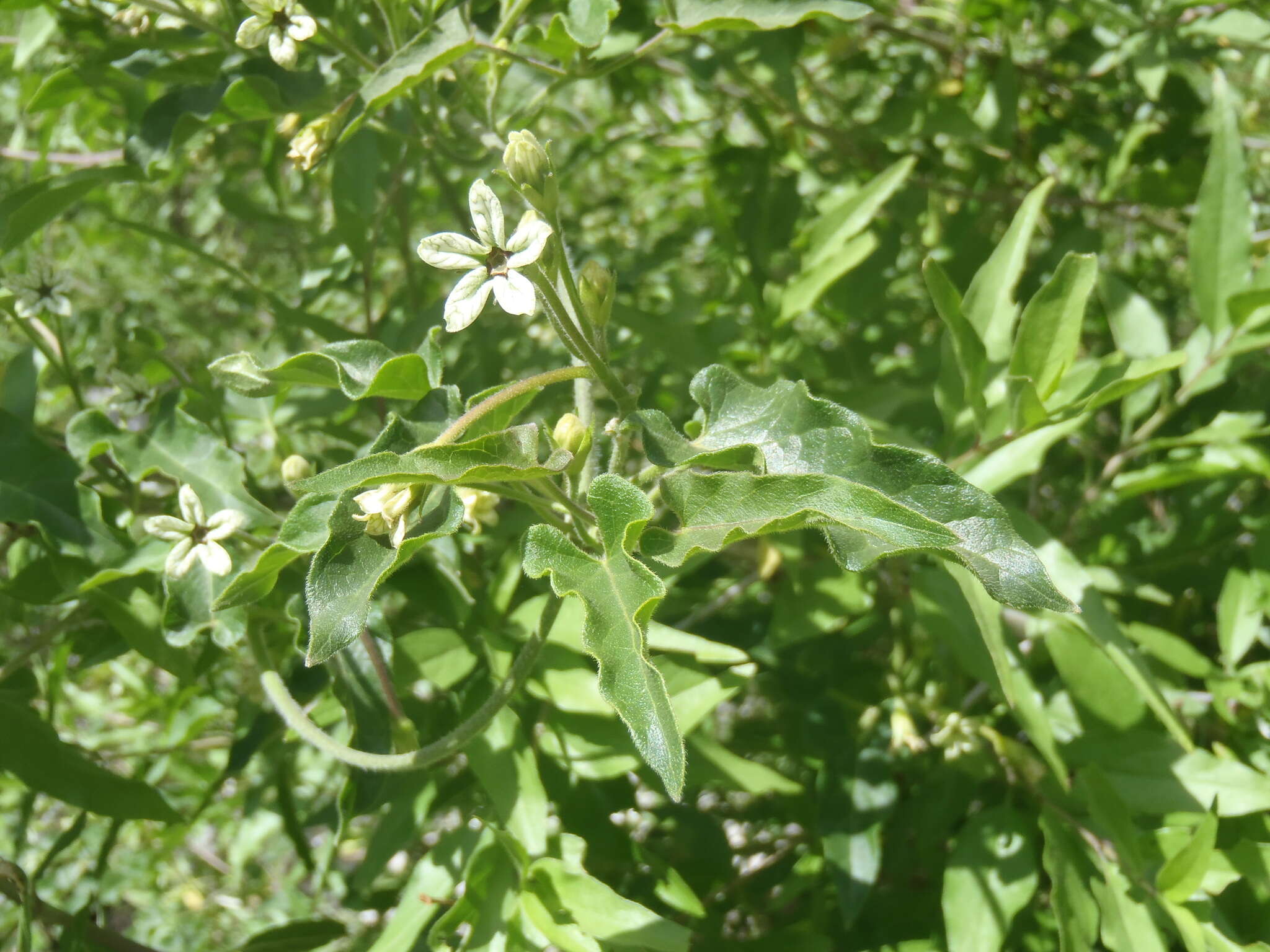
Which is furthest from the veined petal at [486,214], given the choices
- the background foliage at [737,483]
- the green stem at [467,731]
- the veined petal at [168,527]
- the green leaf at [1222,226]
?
the green leaf at [1222,226]

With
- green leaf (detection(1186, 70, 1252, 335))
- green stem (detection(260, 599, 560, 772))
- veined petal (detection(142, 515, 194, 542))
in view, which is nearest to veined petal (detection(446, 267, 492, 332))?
green stem (detection(260, 599, 560, 772))

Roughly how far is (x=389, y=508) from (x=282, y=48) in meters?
0.50

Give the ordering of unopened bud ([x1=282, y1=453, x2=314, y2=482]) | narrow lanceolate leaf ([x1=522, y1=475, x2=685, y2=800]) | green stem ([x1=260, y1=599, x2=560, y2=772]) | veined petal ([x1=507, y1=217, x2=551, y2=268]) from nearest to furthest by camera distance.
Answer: narrow lanceolate leaf ([x1=522, y1=475, x2=685, y2=800]) → veined petal ([x1=507, y1=217, x2=551, y2=268]) → green stem ([x1=260, y1=599, x2=560, y2=772]) → unopened bud ([x1=282, y1=453, x2=314, y2=482])

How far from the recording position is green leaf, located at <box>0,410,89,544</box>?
3.25 feet

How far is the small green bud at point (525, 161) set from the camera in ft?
2.39

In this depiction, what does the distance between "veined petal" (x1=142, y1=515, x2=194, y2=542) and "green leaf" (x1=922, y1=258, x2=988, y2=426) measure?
671 mm

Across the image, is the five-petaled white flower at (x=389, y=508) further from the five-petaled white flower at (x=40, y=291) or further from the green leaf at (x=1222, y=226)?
the green leaf at (x=1222, y=226)

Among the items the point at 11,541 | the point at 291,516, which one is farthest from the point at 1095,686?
the point at 11,541

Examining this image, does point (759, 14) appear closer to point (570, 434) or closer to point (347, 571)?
point (570, 434)

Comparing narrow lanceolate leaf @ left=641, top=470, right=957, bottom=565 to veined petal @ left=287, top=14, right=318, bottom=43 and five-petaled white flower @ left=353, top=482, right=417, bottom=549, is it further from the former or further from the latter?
veined petal @ left=287, top=14, right=318, bottom=43

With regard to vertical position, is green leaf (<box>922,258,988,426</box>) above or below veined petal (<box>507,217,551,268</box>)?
below

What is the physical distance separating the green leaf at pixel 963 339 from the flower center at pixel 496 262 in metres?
0.41

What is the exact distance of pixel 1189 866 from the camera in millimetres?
970

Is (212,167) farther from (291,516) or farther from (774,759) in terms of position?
(291,516)
